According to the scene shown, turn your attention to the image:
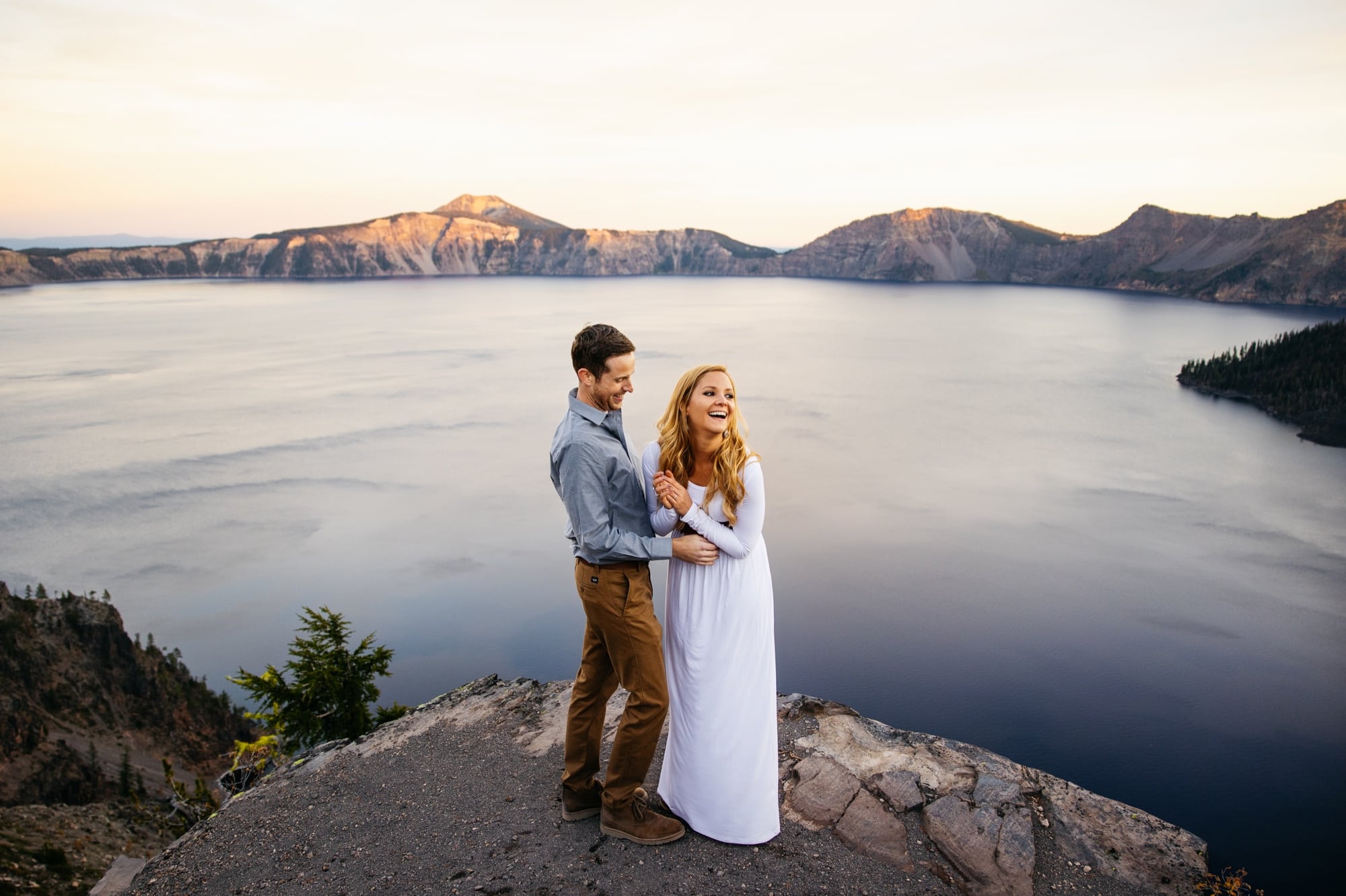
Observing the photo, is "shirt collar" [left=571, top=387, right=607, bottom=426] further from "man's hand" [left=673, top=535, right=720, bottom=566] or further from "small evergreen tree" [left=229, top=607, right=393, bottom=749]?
"small evergreen tree" [left=229, top=607, right=393, bottom=749]

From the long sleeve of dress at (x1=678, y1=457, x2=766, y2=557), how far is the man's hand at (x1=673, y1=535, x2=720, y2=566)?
0.16 feet

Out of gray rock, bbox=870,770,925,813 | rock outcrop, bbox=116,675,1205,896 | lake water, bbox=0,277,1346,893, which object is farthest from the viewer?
lake water, bbox=0,277,1346,893

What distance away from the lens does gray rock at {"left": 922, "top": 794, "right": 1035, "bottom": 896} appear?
178 inches

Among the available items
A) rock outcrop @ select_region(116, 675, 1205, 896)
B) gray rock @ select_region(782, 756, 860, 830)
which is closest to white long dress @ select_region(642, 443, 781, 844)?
rock outcrop @ select_region(116, 675, 1205, 896)

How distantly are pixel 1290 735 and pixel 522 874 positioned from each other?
16.4 m

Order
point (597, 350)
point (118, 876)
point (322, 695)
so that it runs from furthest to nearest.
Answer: point (322, 695)
point (118, 876)
point (597, 350)

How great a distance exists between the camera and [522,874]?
441 cm

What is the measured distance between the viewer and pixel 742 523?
412 cm

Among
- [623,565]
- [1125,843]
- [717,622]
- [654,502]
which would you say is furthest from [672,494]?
[1125,843]

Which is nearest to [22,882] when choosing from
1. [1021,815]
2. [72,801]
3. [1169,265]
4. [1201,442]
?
[72,801]

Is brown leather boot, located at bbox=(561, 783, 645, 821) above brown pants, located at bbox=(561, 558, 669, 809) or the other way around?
the other way around

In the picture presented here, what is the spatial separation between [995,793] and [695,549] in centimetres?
311

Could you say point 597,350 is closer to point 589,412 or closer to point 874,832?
Result: point 589,412

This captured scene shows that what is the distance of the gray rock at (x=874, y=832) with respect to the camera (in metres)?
4.63
